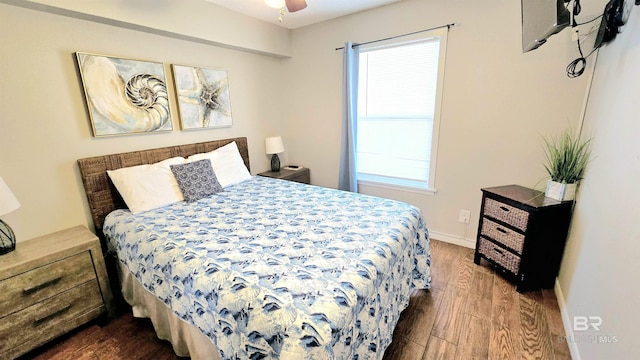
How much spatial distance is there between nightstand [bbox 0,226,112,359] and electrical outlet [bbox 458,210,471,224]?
312 centimetres

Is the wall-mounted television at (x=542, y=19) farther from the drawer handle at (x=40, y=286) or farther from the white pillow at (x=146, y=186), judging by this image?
the drawer handle at (x=40, y=286)

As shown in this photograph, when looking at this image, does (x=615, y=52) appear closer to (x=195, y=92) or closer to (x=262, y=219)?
(x=262, y=219)

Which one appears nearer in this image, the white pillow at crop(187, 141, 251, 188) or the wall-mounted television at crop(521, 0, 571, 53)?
the wall-mounted television at crop(521, 0, 571, 53)

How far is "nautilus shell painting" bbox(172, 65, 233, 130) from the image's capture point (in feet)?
8.43

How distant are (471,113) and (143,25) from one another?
2.97 meters

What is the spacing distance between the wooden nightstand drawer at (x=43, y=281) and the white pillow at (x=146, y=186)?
0.47 m

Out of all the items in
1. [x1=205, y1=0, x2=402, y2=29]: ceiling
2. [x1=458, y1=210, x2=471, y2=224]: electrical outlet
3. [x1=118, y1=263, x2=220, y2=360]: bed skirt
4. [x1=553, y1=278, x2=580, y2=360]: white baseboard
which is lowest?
[x1=553, y1=278, x2=580, y2=360]: white baseboard

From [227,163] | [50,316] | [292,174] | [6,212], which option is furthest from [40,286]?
[292,174]

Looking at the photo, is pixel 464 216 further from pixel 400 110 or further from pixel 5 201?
pixel 5 201

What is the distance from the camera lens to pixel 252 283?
45.9 inches

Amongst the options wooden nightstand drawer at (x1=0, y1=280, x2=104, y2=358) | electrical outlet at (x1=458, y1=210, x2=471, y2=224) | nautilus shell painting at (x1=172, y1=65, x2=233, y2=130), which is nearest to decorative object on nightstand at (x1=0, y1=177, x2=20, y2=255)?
wooden nightstand drawer at (x1=0, y1=280, x2=104, y2=358)

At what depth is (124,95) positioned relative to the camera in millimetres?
2176

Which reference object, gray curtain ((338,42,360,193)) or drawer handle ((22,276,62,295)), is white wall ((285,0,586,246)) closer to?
gray curtain ((338,42,360,193))

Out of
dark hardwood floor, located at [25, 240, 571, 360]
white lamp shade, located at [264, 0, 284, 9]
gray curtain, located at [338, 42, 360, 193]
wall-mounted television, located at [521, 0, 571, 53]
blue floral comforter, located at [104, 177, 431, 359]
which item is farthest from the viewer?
gray curtain, located at [338, 42, 360, 193]
